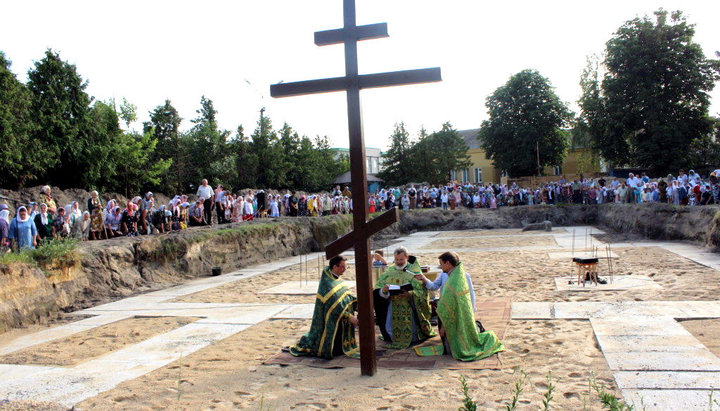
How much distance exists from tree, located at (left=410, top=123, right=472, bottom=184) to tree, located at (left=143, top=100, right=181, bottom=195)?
2306 centimetres

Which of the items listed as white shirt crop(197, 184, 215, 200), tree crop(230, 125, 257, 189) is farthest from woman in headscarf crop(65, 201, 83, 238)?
tree crop(230, 125, 257, 189)

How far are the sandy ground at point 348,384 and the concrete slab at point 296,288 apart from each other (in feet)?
15.3

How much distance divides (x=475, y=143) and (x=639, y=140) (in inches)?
1390

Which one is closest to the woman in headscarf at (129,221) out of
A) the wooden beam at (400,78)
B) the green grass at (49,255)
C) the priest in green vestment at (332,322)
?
the green grass at (49,255)

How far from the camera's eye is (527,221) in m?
32.2

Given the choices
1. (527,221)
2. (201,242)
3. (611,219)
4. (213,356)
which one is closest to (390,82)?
(213,356)

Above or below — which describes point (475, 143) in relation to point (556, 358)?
above

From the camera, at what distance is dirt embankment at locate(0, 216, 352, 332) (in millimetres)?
9867

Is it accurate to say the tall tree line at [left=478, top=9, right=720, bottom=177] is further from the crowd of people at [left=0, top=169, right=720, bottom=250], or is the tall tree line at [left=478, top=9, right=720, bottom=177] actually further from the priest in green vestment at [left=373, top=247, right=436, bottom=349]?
the priest in green vestment at [left=373, top=247, right=436, bottom=349]

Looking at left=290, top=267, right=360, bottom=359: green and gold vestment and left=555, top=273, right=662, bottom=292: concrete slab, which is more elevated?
left=290, top=267, right=360, bottom=359: green and gold vestment

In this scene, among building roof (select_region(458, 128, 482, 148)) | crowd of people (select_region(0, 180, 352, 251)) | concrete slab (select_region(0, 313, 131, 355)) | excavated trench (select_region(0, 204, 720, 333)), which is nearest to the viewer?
concrete slab (select_region(0, 313, 131, 355))

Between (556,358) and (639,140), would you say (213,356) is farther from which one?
(639,140)

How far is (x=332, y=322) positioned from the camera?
6766mm

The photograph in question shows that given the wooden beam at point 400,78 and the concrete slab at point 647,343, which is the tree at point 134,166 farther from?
the concrete slab at point 647,343
